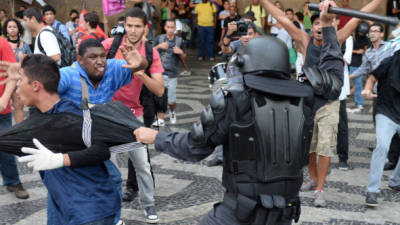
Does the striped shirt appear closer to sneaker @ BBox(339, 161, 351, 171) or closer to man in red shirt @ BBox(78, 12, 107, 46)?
man in red shirt @ BBox(78, 12, 107, 46)

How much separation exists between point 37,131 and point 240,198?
4.11 ft

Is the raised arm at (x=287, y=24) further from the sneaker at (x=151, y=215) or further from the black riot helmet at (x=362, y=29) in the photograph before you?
the black riot helmet at (x=362, y=29)

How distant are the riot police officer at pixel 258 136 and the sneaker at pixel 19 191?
3.36 metres

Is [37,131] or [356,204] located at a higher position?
[37,131]

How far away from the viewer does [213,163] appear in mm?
6719

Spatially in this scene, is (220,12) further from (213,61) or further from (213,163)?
(213,163)

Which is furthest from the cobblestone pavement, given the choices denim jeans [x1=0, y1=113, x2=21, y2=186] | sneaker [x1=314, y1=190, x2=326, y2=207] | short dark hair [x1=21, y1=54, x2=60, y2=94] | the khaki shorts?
short dark hair [x1=21, y1=54, x2=60, y2=94]

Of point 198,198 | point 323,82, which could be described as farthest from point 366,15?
point 198,198

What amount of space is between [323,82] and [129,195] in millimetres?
3098

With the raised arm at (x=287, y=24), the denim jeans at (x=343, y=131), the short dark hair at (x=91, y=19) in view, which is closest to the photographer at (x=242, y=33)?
the raised arm at (x=287, y=24)

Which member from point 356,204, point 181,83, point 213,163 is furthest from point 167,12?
point 356,204

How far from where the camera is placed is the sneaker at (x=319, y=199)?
5.28m

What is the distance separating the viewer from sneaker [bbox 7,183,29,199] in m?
5.58

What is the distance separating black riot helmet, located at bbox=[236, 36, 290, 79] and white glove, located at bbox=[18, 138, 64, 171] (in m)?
1.13
